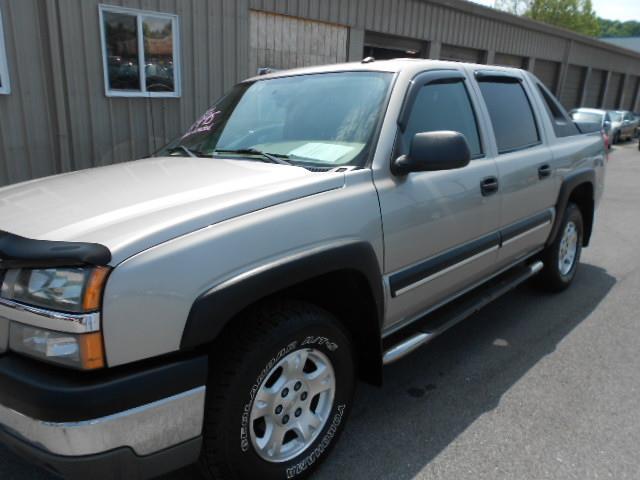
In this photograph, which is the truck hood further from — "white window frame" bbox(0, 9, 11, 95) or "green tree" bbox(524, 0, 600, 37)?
"green tree" bbox(524, 0, 600, 37)

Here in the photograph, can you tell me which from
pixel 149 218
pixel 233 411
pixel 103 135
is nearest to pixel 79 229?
pixel 149 218

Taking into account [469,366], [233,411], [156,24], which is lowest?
[469,366]

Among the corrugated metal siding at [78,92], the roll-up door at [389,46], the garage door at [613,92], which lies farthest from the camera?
the garage door at [613,92]

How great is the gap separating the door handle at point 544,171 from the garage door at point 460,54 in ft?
35.4

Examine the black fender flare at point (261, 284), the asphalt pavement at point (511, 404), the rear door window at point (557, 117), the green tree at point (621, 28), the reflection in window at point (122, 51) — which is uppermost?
the green tree at point (621, 28)

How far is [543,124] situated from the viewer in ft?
13.7

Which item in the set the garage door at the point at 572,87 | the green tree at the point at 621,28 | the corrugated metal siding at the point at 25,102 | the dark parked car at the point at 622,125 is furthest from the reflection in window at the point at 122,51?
the green tree at the point at 621,28

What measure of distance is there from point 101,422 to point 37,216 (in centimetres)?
88

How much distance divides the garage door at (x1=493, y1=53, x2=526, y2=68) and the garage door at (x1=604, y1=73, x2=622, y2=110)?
11601 millimetres

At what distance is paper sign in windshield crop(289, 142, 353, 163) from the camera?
2.60 m

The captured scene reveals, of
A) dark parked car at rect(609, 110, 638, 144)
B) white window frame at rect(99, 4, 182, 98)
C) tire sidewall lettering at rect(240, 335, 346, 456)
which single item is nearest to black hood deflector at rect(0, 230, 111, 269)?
tire sidewall lettering at rect(240, 335, 346, 456)

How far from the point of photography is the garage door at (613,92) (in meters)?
27.2

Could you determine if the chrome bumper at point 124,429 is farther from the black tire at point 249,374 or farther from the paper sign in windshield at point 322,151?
the paper sign in windshield at point 322,151

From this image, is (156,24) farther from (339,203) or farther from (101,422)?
(101,422)
